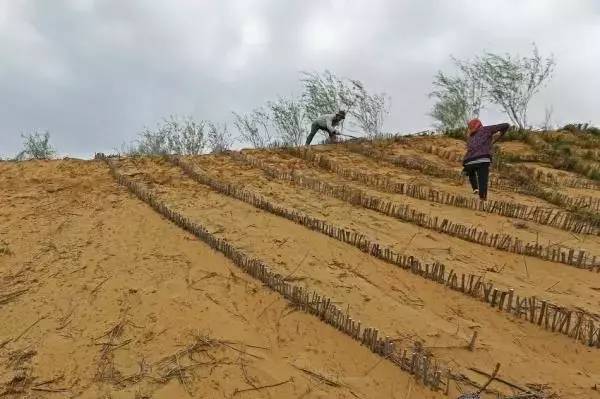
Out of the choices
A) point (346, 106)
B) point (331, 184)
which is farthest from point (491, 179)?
point (346, 106)

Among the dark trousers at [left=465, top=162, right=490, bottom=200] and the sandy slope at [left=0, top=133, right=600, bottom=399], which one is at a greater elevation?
the dark trousers at [left=465, top=162, right=490, bottom=200]

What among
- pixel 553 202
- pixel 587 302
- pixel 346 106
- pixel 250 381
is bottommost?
pixel 250 381

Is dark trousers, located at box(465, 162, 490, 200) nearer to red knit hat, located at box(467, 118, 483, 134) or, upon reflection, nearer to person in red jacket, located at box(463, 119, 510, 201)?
person in red jacket, located at box(463, 119, 510, 201)

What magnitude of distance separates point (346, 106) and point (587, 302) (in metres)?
10.4

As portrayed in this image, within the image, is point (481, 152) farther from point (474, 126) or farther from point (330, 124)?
point (330, 124)

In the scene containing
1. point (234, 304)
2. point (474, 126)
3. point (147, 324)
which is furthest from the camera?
point (474, 126)

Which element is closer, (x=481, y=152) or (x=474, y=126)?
(x=481, y=152)

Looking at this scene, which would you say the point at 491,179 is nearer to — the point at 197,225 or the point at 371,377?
the point at 197,225

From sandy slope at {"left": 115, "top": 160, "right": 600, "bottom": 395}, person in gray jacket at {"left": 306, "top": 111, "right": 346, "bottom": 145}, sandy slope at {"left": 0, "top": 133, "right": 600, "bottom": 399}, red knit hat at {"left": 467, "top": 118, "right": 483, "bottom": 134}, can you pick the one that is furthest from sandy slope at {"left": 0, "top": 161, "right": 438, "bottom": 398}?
person in gray jacket at {"left": 306, "top": 111, "right": 346, "bottom": 145}

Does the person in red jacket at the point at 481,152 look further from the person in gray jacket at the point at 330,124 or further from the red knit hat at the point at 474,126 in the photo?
the person in gray jacket at the point at 330,124

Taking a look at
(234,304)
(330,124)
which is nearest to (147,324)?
(234,304)

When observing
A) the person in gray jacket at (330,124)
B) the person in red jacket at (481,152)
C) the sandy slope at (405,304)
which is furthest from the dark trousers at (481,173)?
the person in gray jacket at (330,124)

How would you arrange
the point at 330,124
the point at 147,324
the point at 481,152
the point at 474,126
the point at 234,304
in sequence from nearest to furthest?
1. the point at 147,324
2. the point at 234,304
3. the point at 481,152
4. the point at 474,126
5. the point at 330,124

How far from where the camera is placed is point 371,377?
3.47 m
